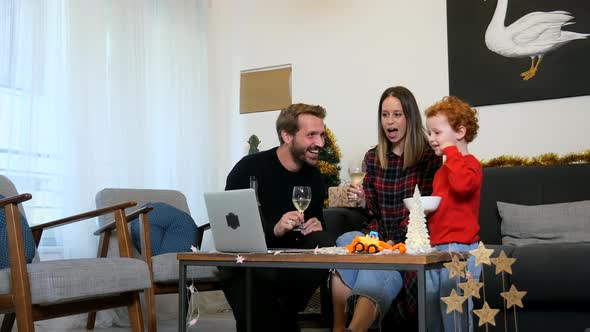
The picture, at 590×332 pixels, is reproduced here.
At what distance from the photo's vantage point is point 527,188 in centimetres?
382

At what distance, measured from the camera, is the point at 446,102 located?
2432 millimetres

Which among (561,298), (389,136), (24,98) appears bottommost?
(561,298)

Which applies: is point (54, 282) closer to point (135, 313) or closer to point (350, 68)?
A: point (135, 313)

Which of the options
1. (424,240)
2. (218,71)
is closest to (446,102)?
(424,240)

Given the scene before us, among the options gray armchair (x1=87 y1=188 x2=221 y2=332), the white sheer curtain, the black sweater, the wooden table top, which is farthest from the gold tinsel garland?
the wooden table top

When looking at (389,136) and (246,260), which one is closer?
(246,260)

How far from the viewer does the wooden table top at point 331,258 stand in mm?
1850

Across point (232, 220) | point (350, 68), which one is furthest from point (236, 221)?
point (350, 68)

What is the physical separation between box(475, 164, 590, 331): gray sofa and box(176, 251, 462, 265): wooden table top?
3.64 ft

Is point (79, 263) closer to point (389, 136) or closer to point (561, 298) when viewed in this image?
point (389, 136)

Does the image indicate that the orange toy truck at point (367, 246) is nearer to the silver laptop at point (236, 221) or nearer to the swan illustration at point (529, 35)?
the silver laptop at point (236, 221)

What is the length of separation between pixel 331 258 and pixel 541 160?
2.54 m

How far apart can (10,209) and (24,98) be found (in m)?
1.44

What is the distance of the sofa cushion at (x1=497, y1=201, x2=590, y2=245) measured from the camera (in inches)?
137
